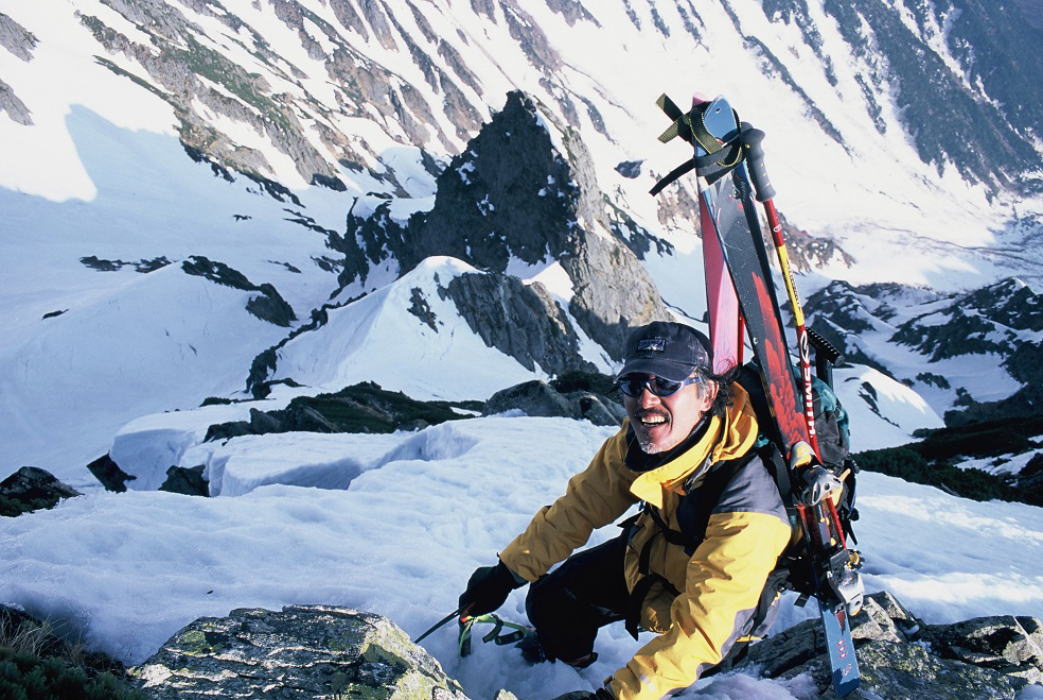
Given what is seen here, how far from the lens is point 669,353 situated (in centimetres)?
345

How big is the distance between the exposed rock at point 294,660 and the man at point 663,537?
100 cm

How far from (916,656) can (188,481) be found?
17.3 meters

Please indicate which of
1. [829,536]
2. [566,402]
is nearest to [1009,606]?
[829,536]

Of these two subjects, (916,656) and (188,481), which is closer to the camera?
(916,656)

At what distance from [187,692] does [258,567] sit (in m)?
2.71

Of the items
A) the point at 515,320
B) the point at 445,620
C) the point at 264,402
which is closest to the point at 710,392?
the point at 445,620

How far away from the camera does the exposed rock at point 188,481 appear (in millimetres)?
16078

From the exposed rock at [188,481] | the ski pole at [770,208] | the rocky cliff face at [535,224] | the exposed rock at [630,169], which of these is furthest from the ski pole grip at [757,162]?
the exposed rock at [630,169]

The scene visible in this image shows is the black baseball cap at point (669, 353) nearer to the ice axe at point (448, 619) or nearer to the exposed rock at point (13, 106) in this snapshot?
the ice axe at point (448, 619)

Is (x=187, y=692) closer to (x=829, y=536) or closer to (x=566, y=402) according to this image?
(x=829, y=536)

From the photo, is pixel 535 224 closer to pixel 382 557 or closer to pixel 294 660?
pixel 382 557

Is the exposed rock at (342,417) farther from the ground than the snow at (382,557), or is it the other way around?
the exposed rock at (342,417)

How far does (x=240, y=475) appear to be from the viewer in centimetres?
1292

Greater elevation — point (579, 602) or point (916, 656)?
point (579, 602)
